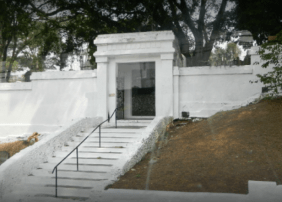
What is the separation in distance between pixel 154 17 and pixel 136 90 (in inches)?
89.9

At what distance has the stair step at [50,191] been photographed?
169 centimetres

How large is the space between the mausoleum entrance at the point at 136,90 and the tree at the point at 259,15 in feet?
7.25

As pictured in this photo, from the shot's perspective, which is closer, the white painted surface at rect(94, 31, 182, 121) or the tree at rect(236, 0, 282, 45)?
the tree at rect(236, 0, 282, 45)

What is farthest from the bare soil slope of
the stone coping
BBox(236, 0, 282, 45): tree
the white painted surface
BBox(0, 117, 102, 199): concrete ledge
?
the stone coping

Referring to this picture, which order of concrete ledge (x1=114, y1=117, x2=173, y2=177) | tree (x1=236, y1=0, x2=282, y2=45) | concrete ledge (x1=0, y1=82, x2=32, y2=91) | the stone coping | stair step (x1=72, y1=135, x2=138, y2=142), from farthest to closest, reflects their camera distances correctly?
stair step (x1=72, y1=135, x2=138, y2=142) → concrete ledge (x1=114, y1=117, x2=173, y2=177) → the stone coping → concrete ledge (x1=0, y1=82, x2=32, y2=91) → tree (x1=236, y1=0, x2=282, y2=45)

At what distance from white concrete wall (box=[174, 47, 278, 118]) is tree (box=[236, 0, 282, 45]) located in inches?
34.6

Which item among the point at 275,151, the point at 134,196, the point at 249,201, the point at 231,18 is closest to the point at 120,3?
the point at 231,18

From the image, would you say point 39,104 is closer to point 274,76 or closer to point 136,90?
point 136,90

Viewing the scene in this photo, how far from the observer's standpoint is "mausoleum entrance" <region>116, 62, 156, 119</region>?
456 cm

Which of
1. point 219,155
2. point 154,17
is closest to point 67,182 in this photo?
point 154,17

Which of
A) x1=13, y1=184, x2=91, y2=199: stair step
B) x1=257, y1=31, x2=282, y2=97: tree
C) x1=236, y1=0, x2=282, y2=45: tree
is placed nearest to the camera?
x1=13, y1=184, x2=91, y2=199: stair step

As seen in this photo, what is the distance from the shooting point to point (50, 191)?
1892 millimetres

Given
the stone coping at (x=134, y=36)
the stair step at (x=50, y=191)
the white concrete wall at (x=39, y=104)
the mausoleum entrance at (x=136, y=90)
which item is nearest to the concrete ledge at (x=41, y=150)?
the white concrete wall at (x=39, y=104)

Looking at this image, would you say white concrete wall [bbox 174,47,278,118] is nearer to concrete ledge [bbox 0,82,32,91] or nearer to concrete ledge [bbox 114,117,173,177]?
concrete ledge [bbox 114,117,173,177]
